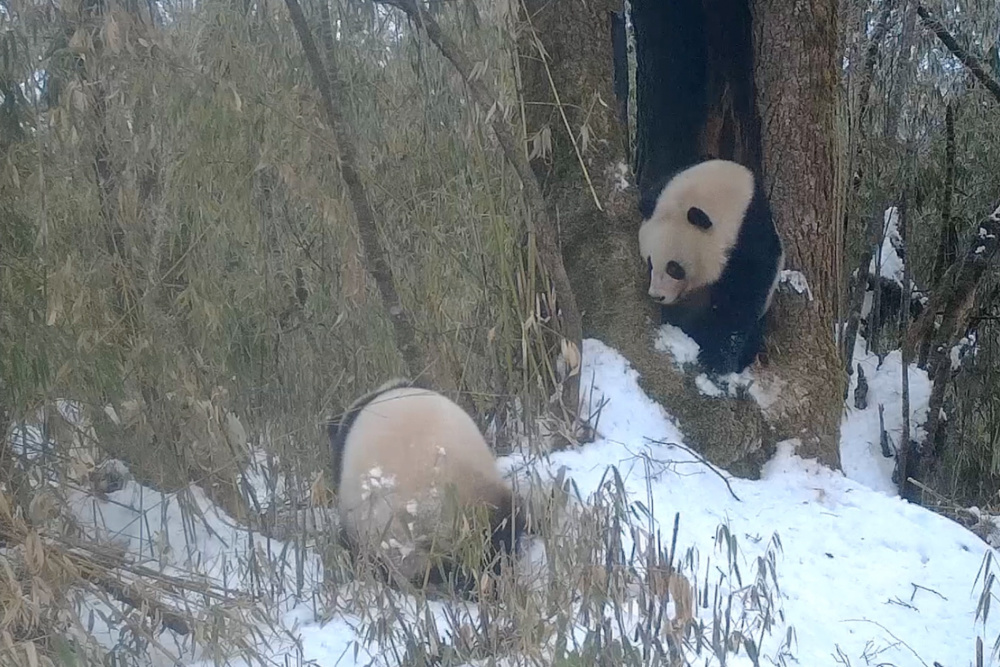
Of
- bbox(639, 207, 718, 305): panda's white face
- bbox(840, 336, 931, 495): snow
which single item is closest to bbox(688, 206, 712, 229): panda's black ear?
bbox(639, 207, 718, 305): panda's white face

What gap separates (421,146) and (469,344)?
69 centimetres

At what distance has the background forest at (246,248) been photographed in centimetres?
247

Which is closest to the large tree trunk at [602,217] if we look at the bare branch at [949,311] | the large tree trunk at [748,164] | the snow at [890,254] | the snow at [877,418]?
the large tree trunk at [748,164]

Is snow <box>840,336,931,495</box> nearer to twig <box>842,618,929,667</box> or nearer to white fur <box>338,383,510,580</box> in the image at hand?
twig <box>842,618,929,667</box>

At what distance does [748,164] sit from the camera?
3242 millimetres

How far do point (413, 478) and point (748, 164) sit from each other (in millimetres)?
1496

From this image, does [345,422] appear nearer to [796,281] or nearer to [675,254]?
[675,254]

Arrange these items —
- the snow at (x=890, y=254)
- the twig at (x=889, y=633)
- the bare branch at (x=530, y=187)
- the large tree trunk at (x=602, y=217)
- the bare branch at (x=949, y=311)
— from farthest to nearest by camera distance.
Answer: the snow at (x=890, y=254)
the bare branch at (x=949, y=311)
the large tree trunk at (x=602, y=217)
the bare branch at (x=530, y=187)
the twig at (x=889, y=633)

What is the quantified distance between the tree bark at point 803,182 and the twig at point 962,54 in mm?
1998

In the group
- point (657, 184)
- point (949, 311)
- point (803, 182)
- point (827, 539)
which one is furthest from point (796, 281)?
point (949, 311)

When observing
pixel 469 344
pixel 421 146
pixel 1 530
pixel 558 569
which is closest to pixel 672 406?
pixel 469 344

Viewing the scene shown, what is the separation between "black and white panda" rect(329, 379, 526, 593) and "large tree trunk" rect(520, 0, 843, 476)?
680 mm

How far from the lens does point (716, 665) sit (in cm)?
214

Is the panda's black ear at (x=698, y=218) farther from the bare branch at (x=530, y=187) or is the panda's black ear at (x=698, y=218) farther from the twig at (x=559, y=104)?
the bare branch at (x=530, y=187)
